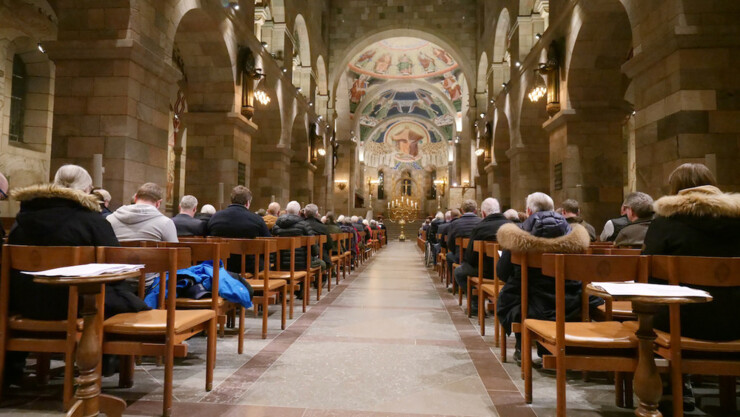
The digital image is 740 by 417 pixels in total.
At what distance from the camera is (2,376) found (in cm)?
225

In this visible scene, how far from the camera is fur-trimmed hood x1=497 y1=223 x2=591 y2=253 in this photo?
2551 millimetres

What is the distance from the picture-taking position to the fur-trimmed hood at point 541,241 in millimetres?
2551

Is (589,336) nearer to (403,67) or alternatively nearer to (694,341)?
(694,341)

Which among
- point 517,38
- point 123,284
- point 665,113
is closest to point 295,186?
point 517,38

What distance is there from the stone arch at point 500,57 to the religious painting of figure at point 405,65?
36.7 feet

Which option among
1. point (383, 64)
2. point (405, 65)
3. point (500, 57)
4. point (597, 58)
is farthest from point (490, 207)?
point (405, 65)

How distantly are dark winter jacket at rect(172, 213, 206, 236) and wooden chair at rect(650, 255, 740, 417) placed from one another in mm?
3827

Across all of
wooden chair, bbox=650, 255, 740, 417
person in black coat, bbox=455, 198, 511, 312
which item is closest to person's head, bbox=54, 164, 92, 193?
wooden chair, bbox=650, 255, 740, 417

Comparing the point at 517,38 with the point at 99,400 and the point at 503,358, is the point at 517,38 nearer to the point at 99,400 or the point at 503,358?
the point at 503,358

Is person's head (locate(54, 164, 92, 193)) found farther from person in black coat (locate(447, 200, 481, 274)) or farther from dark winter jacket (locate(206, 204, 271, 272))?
person in black coat (locate(447, 200, 481, 274))

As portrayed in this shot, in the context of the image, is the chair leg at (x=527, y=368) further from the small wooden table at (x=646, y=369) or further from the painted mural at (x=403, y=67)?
the painted mural at (x=403, y=67)

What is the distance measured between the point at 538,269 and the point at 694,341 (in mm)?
995

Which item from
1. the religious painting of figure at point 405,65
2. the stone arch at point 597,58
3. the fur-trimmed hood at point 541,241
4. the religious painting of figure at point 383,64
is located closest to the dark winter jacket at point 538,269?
the fur-trimmed hood at point 541,241

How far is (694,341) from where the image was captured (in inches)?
77.5
